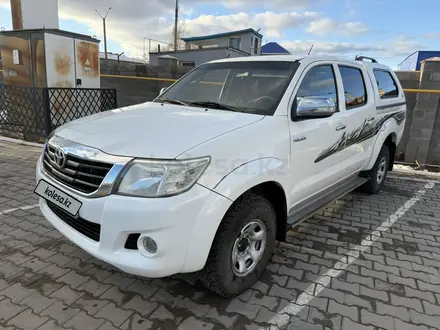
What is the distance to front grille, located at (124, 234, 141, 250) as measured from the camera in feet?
6.63

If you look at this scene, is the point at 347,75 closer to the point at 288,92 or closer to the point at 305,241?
the point at 288,92

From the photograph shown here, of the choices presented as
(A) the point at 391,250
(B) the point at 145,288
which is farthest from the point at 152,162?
(A) the point at 391,250

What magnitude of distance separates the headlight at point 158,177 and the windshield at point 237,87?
0.99 meters

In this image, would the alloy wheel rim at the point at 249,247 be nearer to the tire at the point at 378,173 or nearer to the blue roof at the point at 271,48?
the tire at the point at 378,173

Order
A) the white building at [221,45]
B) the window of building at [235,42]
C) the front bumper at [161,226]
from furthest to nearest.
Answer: the window of building at [235,42] → the white building at [221,45] → the front bumper at [161,226]

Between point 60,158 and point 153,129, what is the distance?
70 cm

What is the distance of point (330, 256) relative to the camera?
3.20m

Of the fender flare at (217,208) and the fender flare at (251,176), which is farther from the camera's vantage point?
the fender flare at (251,176)

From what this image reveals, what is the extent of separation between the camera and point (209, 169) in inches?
81.0

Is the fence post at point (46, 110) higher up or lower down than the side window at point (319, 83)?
lower down

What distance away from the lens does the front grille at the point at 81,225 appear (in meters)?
2.17

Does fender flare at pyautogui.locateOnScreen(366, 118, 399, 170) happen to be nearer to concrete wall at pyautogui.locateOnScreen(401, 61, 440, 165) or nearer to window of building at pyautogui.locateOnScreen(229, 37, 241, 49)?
concrete wall at pyautogui.locateOnScreen(401, 61, 440, 165)

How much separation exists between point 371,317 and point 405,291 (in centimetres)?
53

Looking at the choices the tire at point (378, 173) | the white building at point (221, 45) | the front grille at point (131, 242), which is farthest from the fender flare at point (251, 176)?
the white building at point (221, 45)
